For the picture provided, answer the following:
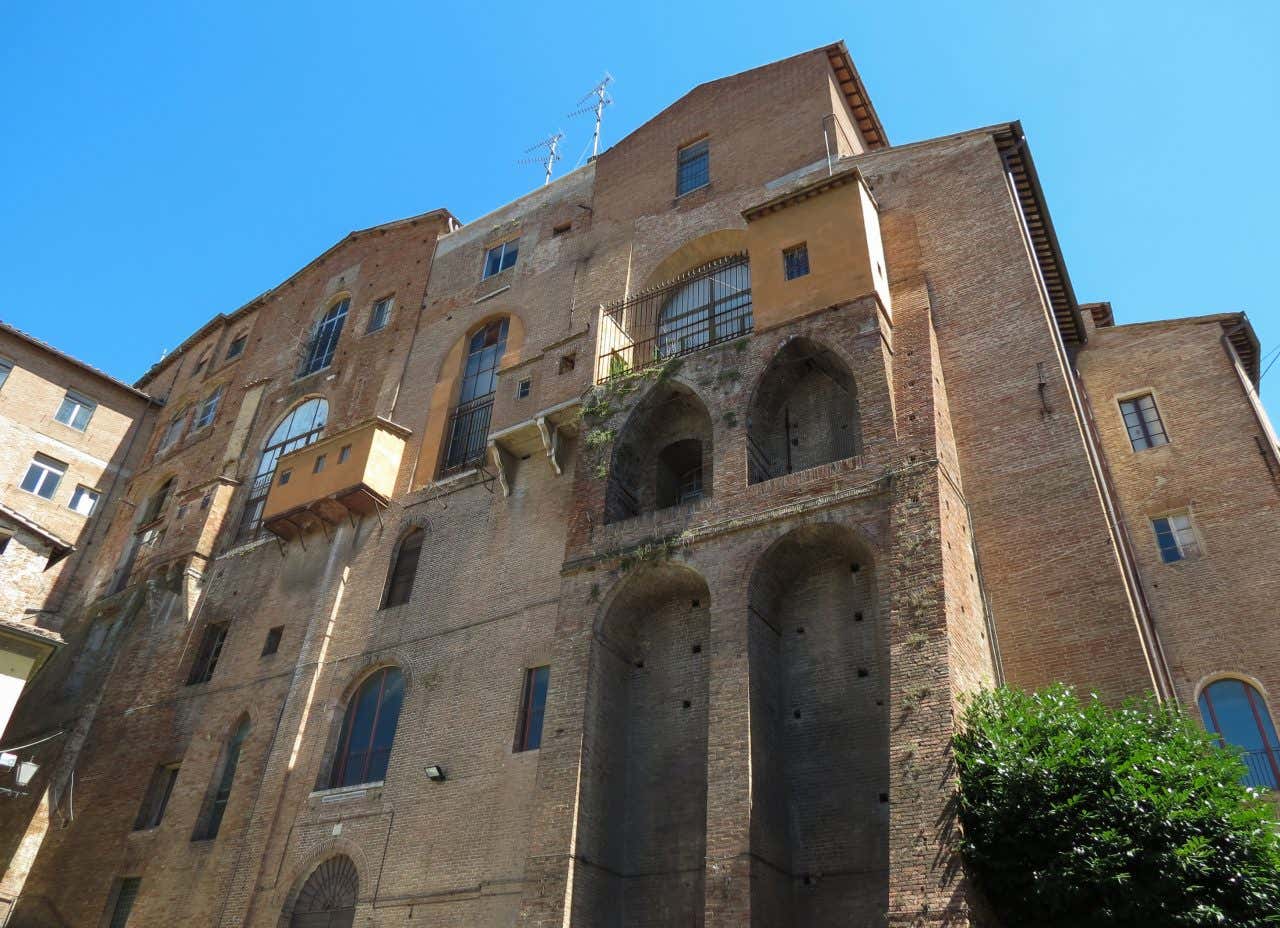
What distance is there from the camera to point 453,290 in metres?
26.3

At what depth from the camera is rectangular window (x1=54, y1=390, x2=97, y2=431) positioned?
3102 cm

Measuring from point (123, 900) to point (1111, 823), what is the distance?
1821cm

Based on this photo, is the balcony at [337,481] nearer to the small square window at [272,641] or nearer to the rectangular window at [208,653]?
the small square window at [272,641]

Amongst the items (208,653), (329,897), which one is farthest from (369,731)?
(208,653)

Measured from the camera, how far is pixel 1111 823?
31.8 feet

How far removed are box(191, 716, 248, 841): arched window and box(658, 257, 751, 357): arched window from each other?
37.9ft

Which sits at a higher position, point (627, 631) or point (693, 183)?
A: point (693, 183)

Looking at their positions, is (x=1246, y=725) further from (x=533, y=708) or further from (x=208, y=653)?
(x=208, y=653)

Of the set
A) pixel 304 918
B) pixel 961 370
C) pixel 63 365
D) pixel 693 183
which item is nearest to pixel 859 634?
pixel 961 370

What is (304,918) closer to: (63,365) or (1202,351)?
(1202,351)

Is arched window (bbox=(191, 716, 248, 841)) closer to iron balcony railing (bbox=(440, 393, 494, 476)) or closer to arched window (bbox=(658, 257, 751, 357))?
iron balcony railing (bbox=(440, 393, 494, 476))

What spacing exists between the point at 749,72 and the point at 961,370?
1110 centimetres

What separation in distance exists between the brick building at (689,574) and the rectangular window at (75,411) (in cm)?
832

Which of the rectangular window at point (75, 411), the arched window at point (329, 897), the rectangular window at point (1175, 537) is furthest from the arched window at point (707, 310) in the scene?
the rectangular window at point (75, 411)
